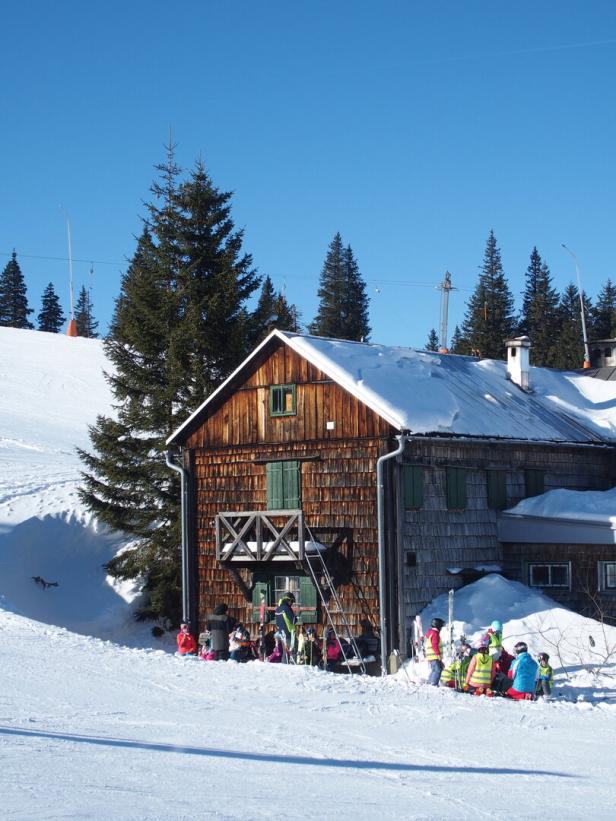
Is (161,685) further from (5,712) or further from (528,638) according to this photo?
(528,638)

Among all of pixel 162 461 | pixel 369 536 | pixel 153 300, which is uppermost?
pixel 153 300

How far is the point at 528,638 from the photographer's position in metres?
22.1

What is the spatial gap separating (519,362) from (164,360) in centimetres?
1016

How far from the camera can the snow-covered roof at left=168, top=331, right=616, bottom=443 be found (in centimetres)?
2448

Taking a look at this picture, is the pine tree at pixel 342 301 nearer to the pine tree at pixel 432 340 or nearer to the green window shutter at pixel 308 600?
the pine tree at pixel 432 340

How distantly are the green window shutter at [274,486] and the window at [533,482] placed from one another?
240 inches

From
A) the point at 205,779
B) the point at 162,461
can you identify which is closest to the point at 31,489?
the point at 162,461

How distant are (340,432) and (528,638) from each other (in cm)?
620

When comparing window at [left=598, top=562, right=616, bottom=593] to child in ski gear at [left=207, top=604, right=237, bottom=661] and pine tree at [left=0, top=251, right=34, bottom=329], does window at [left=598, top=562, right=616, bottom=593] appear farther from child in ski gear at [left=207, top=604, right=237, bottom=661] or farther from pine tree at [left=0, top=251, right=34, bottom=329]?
pine tree at [left=0, top=251, right=34, bottom=329]

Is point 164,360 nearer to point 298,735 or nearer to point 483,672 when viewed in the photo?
point 483,672

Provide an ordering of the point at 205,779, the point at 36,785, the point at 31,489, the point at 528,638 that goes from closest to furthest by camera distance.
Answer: the point at 36,785 → the point at 205,779 → the point at 528,638 → the point at 31,489

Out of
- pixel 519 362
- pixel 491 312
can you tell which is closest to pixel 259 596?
pixel 519 362

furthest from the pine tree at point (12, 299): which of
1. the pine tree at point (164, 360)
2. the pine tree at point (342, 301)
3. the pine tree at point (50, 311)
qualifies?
the pine tree at point (164, 360)

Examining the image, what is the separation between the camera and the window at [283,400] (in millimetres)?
25750
